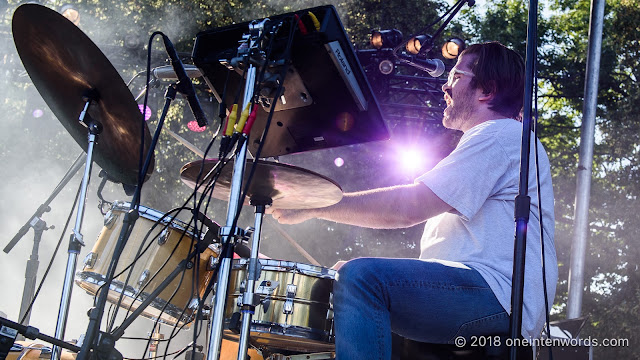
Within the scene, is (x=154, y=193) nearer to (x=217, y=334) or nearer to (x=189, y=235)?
(x=189, y=235)

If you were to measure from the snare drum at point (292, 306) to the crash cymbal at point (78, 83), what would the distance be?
0.99 m

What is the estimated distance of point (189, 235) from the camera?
342 centimetres

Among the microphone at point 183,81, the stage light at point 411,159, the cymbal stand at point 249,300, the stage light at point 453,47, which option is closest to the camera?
the microphone at point 183,81

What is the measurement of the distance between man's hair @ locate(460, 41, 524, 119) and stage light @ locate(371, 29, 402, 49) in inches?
189

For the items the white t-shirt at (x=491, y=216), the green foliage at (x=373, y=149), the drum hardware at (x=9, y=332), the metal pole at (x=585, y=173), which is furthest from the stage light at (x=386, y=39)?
the drum hardware at (x=9, y=332)

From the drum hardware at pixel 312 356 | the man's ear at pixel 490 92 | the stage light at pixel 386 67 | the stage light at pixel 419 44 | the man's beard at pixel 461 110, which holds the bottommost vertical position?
the drum hardware at pixel 312 356

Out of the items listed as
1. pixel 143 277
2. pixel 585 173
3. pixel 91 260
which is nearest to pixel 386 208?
pixel 143 277

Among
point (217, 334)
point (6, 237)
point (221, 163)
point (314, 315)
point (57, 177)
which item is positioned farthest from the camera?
point (6, 237)

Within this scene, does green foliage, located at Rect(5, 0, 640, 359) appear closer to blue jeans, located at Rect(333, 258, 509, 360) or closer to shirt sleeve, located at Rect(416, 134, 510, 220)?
shirt sleeve, located at Rect(416, 134, 510, 220)

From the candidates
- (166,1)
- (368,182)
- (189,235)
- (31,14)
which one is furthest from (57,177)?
(31,14)

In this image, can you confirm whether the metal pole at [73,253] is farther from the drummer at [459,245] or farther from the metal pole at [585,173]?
the metal pole at [585,173]

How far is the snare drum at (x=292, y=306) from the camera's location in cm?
336

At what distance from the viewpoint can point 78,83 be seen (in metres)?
2.63

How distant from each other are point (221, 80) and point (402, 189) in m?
0.86
